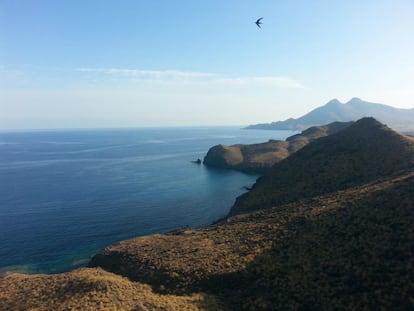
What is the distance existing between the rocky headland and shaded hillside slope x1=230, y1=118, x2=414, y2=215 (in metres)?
10.8

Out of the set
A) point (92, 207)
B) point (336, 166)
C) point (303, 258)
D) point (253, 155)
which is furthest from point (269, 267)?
point (253, 155)

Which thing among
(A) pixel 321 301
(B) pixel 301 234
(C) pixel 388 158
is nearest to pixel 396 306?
(A) pixel 321 301

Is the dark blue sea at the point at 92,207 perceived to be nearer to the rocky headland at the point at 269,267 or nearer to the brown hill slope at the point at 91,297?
the rocky headland at the point at 269,267

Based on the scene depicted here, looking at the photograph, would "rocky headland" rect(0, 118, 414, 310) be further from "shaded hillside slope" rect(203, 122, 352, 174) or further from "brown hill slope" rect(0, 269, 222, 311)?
"shaded hillside slope" rect(203, 122, 352, 174)

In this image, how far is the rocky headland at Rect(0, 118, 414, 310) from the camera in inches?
1298

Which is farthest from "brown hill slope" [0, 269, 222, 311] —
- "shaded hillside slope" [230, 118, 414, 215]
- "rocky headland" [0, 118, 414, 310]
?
"shaded hillside slope" [230, 118, 414, 215]

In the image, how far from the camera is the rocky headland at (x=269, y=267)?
33.0 meters

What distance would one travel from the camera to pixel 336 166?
80.4 meters

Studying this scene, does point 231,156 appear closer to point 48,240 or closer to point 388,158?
point 388,158

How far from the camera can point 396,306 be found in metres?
28.3

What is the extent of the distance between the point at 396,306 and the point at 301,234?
17637 mm

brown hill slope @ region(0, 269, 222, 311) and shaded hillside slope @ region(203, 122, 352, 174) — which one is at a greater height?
shaded hillside slope @ region(203, 122, 352, 174)

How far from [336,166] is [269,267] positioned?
48616mm

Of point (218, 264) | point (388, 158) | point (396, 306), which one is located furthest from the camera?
point (388, 158)
